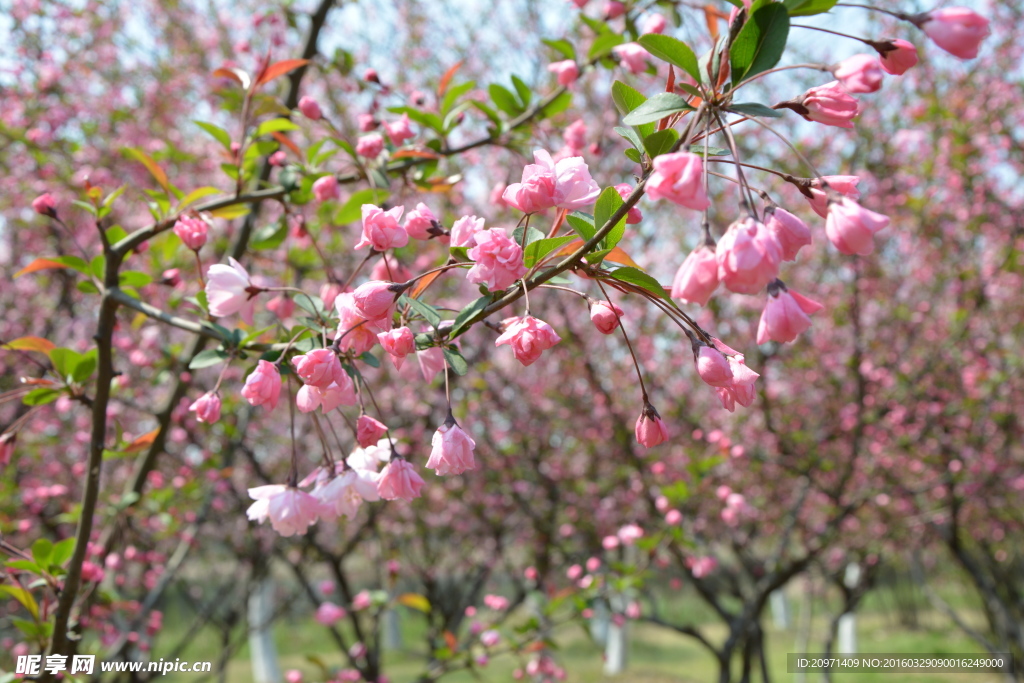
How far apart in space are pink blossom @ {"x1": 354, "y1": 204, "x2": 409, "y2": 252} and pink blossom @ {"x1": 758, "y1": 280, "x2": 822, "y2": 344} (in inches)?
20.1

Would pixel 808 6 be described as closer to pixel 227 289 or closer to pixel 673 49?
pixel 673 49

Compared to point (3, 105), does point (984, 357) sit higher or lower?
lower

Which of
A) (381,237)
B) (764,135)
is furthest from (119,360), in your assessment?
(764,135)

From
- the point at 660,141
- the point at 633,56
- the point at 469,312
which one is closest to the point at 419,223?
the point at 469,312

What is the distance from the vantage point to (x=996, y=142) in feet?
14.9

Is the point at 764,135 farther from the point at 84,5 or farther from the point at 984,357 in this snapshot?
the point at 84,5

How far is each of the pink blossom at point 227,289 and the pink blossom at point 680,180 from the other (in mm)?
796

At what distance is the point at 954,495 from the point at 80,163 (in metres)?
6.46

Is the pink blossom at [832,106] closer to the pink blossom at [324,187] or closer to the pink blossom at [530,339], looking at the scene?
the pink blossom at [530,339]

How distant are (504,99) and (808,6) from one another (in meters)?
1.13

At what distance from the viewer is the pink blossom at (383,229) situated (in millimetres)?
895

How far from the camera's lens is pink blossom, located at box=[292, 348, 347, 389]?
0.87 m

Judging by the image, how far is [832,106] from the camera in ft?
2.29

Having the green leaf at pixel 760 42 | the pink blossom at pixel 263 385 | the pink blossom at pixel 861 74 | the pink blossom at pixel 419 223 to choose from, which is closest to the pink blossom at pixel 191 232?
the pink blossom at pixel 263 385
